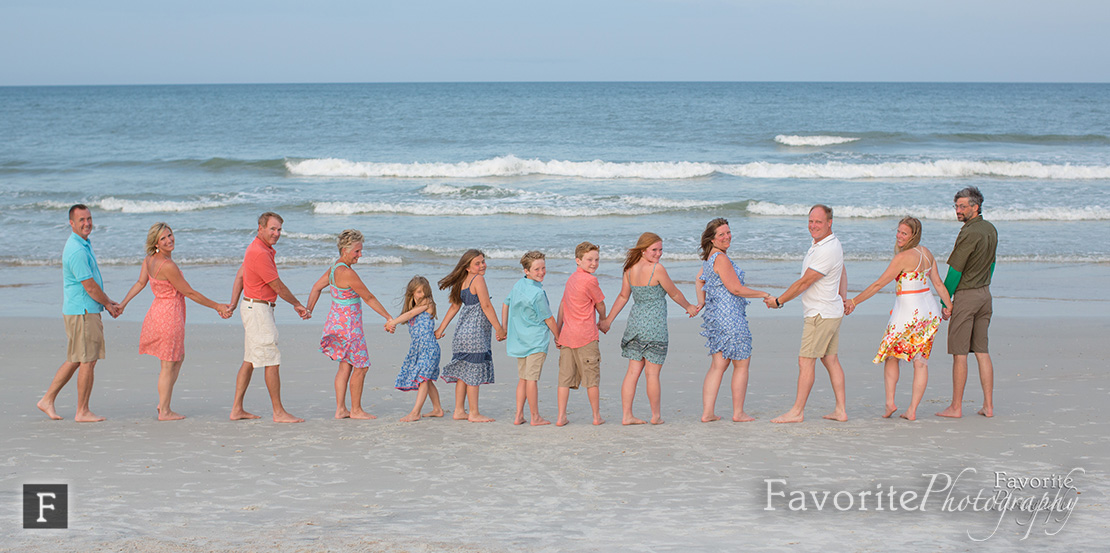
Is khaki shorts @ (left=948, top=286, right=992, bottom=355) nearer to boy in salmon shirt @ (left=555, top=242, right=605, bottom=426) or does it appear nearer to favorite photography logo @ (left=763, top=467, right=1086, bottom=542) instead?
favorite photography logo @ (left=763, top=467, right=1086, bottom=542)

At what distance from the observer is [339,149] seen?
34.0 metres

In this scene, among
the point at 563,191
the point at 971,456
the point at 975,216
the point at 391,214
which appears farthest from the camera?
the point at 563,191

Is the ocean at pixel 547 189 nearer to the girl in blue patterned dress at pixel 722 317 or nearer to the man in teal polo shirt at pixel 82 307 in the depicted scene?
the man in teal polo shirt at pixel 82 307

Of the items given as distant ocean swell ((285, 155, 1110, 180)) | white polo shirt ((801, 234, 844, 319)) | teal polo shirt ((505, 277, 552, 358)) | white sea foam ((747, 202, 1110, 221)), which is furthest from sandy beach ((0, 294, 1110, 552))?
distant ocean swell ((285, 155, 1110, 180))

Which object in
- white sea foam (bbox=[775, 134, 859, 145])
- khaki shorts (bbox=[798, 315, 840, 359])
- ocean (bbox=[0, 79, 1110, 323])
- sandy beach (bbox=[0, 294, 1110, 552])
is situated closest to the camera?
sandy beach (bbox=[0, 294, 1110, 552])

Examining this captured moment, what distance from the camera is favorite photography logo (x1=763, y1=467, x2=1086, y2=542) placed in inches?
182

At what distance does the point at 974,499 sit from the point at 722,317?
7.23 feet

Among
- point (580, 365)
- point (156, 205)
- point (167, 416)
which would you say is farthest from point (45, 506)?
point (156, 205)

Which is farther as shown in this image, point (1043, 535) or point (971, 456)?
point (971, 456)

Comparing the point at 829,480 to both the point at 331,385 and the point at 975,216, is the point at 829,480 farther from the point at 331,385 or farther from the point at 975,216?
the point at 331,385

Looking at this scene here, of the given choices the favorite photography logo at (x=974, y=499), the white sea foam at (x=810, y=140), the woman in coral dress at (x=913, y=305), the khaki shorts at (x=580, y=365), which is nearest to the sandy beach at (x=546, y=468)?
the favorite photography logo at (x=974, y=499)

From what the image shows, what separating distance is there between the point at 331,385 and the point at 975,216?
18.2ft

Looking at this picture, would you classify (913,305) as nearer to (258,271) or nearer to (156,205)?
(258,271)

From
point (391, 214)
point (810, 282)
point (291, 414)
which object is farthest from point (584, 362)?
point (391, 214)
